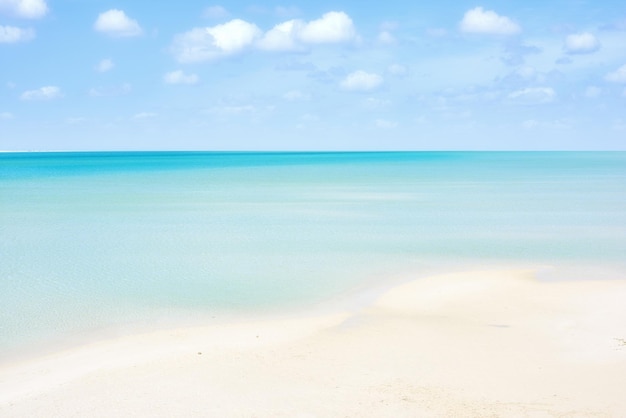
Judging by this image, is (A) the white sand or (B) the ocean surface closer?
(A) the white sand

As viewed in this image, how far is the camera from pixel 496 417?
798 centimetres

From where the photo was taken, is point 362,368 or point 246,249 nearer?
point 362,368

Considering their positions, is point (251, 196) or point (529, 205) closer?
point (529, 205)

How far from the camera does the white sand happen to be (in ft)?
27.5

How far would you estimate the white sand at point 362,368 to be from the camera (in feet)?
27.5

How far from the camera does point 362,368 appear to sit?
9.68 meters

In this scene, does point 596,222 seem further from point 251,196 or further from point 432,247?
point 251,196

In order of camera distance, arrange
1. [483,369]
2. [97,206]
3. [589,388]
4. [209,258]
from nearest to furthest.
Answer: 1. [589,388]
2. [483,369]
3. [209,258]
4. [97,206]

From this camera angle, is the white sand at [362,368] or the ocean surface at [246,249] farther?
the ocean surface at [246,249]

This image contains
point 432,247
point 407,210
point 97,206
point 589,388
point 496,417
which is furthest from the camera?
point 97,206

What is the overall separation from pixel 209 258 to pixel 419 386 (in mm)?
11142

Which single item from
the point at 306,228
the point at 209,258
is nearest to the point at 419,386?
the point at 209,258

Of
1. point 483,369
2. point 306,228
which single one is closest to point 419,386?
point 483,369

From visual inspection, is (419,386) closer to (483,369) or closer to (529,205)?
(483,369)
